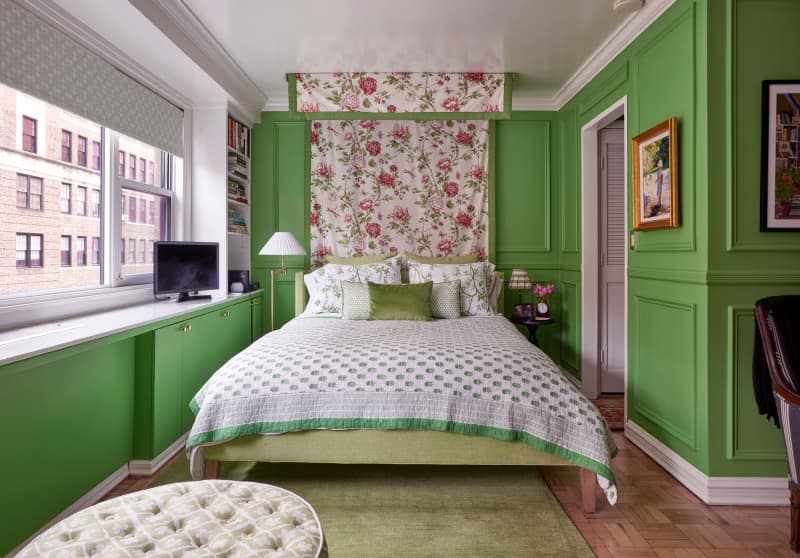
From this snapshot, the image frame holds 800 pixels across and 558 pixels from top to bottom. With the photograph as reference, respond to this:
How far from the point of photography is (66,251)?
8.45 ft

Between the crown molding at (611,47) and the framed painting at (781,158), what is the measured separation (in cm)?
76

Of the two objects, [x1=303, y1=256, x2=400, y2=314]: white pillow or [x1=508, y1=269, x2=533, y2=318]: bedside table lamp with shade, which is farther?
→ [x1=508, y1=269, x2=533, y2=318]: bedside table lamp with shade

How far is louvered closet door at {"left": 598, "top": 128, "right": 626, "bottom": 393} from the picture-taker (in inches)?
149

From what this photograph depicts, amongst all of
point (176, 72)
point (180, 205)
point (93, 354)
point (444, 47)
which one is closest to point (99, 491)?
point (93, 354)

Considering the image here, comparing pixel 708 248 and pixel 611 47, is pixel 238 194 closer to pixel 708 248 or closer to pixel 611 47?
pixel 611 47

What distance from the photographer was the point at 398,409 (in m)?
2.15

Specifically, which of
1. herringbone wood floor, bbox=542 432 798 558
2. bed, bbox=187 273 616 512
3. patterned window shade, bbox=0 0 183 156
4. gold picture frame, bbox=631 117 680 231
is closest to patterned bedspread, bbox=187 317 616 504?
bed, bbox=187 273 616 512

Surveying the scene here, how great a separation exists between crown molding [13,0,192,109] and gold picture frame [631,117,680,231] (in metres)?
3.11

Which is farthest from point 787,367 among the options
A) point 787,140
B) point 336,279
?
point 336,279

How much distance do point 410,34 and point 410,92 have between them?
0.60m

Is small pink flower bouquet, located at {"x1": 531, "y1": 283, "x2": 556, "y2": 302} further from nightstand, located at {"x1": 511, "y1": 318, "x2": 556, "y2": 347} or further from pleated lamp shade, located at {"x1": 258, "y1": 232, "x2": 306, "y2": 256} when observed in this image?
pleated lamp shade, located at {"x1": 258, "y1": 232, "x2": 306, "y2": 256}

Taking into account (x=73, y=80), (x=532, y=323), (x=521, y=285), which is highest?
(x=73, y=80)

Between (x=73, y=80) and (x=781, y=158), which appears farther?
(x=73, y=80)

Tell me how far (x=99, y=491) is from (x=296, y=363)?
42.2 inches
